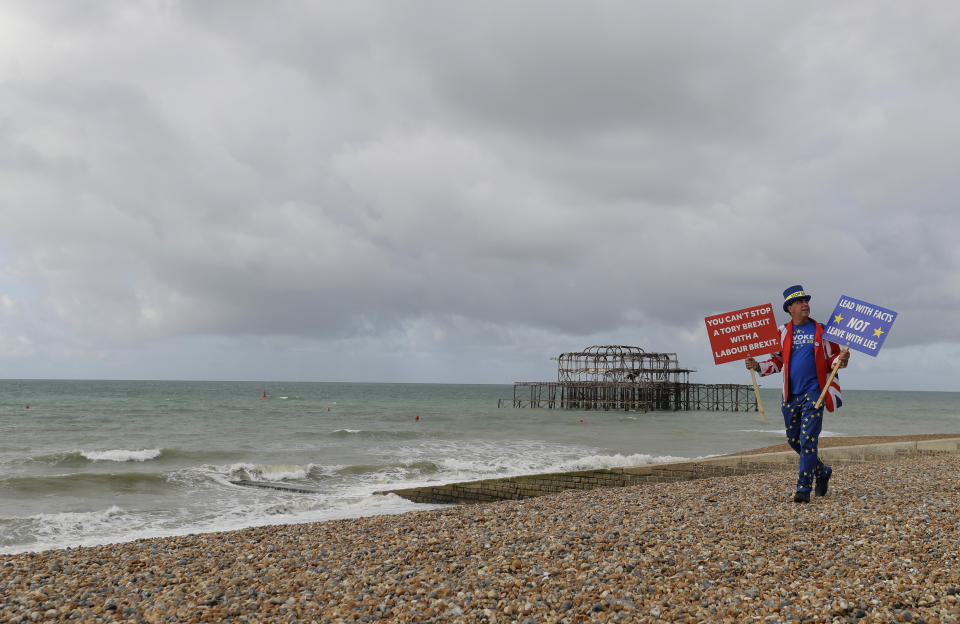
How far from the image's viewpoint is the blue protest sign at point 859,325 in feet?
21.1

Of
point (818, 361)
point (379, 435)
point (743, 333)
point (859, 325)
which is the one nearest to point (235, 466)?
point (379, 435)

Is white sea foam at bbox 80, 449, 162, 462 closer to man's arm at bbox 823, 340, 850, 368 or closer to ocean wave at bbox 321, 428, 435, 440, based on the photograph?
ocean wave at bbox 321, 428, 435, 440

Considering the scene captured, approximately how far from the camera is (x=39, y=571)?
18.4ft

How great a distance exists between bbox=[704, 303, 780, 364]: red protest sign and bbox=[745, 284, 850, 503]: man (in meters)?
0.12

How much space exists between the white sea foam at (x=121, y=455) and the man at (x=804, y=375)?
20.5 meters

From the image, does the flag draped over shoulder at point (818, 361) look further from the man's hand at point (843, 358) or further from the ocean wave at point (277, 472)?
the ocean wave at point (277, 472)

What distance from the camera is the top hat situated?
272 inches

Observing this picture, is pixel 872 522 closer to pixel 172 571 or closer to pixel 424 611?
pixel 424 611

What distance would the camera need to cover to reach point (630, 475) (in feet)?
34.2

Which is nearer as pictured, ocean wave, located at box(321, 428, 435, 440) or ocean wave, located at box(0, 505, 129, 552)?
ocean wave, located at box(0, 505, 129, 552)

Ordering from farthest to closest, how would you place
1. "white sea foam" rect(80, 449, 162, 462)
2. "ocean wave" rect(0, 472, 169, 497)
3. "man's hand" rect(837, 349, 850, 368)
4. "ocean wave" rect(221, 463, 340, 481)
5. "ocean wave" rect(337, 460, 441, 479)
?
"white sea foam" rect(80, 449, 162, 462) → "ocean wave" rect(337, 460, 441, 479) → "ocean wave" rect(221, 463, 340, 481) → "ocean wave" rect(0, 472, 169, 497) → "man's hand" rect(837, 349, 850, 368)

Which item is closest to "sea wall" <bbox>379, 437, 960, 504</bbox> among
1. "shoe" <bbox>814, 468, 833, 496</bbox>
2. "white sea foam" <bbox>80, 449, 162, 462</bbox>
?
"shoe" <bbox>814, 468, 833, 496</bbox>

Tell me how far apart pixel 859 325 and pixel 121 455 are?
22.8 meters

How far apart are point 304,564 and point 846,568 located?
14.2 feet
